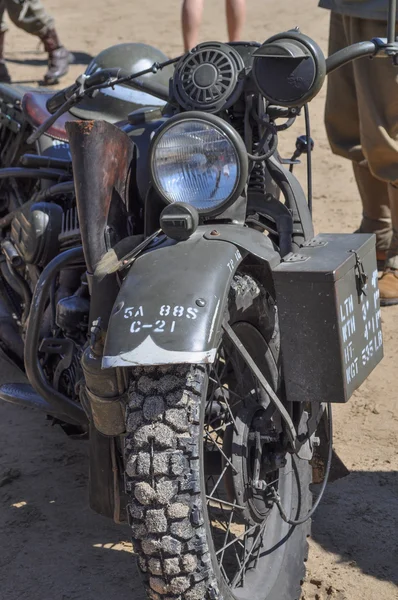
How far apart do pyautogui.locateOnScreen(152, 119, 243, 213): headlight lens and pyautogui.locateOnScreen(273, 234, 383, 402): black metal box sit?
251 mm

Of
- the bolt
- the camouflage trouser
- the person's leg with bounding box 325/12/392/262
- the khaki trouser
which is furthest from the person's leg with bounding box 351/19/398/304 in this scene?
the camouflage trouser

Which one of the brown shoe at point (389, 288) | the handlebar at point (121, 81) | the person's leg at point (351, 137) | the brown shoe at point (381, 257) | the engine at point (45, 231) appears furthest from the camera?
the brown shoe at point (381, 257)

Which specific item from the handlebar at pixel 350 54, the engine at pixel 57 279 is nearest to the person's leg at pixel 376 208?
the engine at pixel 57 279

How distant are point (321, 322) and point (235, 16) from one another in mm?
5706

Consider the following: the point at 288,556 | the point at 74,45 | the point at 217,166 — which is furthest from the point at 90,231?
the point at 74,45

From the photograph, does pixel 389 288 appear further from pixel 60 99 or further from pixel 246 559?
pixel 246 559

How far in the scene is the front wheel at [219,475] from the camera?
2168mm

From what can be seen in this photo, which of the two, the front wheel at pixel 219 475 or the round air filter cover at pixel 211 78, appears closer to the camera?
the front wheel at pixel 219 475

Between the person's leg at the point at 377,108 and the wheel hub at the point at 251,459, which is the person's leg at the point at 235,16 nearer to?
the person's leg at the point at 377,108

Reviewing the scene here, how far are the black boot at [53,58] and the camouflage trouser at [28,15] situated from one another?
77 mm

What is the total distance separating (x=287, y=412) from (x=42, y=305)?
0.76 metres

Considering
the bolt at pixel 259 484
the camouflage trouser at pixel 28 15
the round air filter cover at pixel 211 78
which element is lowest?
the bolt at pixel 259 484

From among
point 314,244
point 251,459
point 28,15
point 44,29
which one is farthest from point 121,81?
point 44,29

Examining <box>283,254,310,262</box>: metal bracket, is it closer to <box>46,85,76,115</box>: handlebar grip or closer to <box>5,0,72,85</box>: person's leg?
<box>46,85,76,115</box>: handlebar grip
